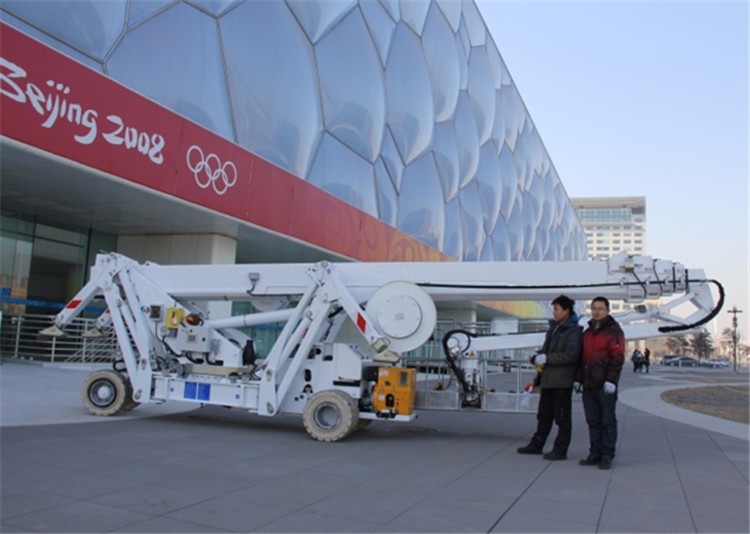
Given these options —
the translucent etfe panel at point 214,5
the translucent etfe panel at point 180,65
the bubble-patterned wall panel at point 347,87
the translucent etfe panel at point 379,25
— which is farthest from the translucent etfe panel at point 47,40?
the translucent etfe panel at point 379,25

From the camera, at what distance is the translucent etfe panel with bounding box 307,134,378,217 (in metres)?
16.7

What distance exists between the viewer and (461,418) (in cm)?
1054

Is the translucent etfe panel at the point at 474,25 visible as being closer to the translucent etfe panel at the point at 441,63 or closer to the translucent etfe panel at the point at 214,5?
Answer: the translucent etfe panel at the point at 441,63

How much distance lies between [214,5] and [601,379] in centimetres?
1141

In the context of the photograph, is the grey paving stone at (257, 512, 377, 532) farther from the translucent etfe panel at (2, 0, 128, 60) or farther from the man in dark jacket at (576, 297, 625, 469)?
the translucent etfe panel at (2, 0, 128, 60)

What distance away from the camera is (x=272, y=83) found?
15.0m

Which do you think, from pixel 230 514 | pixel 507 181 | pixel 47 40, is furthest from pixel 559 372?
pixel 507 181

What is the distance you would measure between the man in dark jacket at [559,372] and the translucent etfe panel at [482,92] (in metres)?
25.2

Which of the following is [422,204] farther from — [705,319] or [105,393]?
[705,319]

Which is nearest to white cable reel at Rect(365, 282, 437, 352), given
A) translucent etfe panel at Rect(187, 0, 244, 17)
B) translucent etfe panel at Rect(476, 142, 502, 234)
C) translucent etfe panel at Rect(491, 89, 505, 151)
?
translucent etfe panel at Rect(187, 0, 244, 17)

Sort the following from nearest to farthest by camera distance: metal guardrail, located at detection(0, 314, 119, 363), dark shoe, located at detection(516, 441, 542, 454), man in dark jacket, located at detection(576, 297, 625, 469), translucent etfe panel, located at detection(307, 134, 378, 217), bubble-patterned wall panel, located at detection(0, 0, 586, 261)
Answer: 1. man in dark jacket, located at detection(576, 297, 625, 469)
2. dark shoe, located at detection(516, 441, 542, 454)
3. bubble-patterned wall panel, located at detection(0, 0, 586, 261)
4. metal guardrail, located at detection(0, 314, 119, 363)
5. translucent etfe panel, located at detection(307, 134, 378, 217)

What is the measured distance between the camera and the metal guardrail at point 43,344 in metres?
14.8

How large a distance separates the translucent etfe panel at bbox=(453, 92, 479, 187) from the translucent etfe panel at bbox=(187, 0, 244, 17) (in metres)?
14.9

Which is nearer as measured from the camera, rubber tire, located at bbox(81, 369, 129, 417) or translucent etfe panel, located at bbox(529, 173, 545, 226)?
rubber tire, located at bbox(81, 369, 129, 417)
